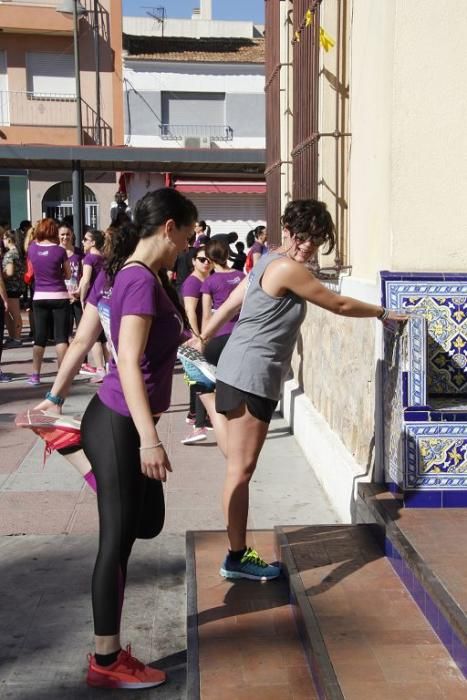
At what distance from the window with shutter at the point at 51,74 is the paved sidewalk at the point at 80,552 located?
29168 mm

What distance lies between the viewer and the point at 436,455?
423 cm

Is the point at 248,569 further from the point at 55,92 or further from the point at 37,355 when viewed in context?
the point at 55,92

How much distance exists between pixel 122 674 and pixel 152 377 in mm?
1181

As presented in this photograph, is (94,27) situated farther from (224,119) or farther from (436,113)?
(436,113)

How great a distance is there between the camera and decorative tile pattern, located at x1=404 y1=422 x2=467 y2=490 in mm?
4203

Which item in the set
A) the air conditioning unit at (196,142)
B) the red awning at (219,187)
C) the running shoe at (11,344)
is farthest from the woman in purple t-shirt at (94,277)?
the air conditioning unit at (196,142)

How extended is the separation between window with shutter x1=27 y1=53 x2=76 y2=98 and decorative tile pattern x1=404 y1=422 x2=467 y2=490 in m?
33.0

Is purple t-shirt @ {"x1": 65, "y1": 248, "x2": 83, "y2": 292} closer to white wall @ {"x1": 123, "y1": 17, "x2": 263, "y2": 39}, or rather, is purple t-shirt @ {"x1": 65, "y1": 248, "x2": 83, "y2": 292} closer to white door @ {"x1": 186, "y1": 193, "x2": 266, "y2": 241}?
white door @ {"x1": 186, "y1": 193, "x2": 266, "y2": 241}

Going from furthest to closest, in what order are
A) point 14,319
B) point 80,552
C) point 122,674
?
point 14,319
point 80,552
point 122,674

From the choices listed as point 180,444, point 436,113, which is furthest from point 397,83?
point 180,444

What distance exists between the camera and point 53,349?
13.9m

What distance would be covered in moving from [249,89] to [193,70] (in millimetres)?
2548

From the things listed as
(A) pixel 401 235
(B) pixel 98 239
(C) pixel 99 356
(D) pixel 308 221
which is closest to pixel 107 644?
(D) pixel 308 221

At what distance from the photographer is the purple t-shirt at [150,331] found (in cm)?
312
